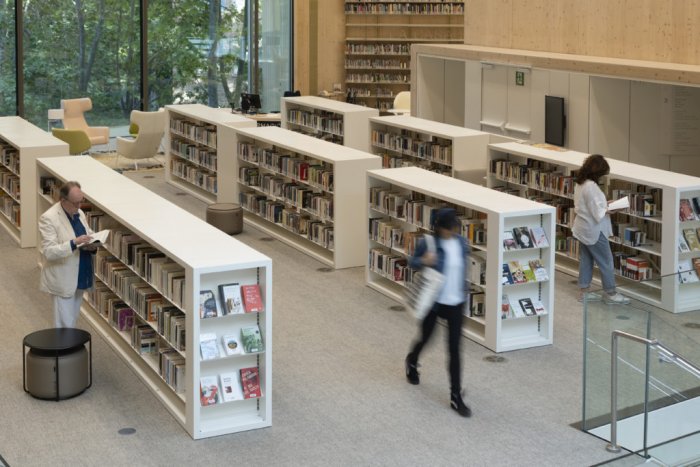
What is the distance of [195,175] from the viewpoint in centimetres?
1675

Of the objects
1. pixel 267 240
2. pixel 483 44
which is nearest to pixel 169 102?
pixel 483 44

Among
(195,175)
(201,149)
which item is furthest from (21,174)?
(201,149)

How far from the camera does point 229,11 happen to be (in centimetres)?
2386

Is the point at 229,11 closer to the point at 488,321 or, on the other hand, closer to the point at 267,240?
the point at 267,240

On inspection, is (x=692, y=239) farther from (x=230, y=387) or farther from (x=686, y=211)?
(x=230, y=387)

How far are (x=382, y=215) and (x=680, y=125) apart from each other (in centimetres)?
Result: 586

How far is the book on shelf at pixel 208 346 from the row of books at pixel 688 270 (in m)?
4.61

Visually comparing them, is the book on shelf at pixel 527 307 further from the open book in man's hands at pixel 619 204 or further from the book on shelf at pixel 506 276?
the open book in man's hands at pixel 619 204

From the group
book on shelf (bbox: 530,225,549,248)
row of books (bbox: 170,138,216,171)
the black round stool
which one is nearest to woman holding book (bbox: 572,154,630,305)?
book on shelf (bbox: 530,225,549,248)

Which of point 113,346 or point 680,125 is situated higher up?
point 680,125

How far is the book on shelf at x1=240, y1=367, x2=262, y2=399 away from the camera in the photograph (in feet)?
25.7

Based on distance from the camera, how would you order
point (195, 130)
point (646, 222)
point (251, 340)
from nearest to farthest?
point (251, 340) < point (646, 222) < point (195, 130)

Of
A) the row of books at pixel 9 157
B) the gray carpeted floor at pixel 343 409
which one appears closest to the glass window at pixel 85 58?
the row of books at pixel 9 157

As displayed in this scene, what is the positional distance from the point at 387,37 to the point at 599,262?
48.2 feet
